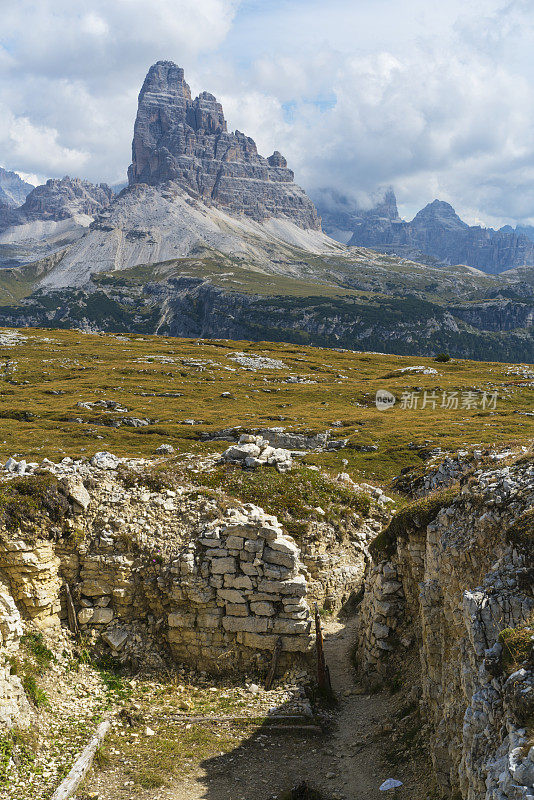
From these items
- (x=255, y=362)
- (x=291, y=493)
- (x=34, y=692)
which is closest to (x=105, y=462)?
(x=291, y=493)

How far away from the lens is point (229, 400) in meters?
94.1

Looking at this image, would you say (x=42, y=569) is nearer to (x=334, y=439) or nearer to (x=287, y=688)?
(x=287, y=688)

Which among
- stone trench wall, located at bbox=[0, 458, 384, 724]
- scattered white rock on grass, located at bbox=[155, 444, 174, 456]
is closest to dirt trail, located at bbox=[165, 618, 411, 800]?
stone trench wall, located at bbox=[0, 458, 384, 724]

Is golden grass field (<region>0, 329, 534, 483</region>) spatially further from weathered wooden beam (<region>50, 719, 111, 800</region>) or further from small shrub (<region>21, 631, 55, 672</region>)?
weathered wooden beam (<region>50, 719, 111, 800</region>)

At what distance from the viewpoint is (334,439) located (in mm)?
62562

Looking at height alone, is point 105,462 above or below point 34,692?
above

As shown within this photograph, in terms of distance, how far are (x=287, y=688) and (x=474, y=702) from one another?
43.3ft

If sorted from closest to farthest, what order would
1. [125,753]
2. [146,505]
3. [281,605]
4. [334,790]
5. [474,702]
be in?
[474,702]
[334,790]
[125,753]
[281,605]
[146,505]

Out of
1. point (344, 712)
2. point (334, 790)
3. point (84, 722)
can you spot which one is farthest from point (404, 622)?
point (84, 722)

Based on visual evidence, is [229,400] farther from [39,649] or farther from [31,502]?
[39,649]

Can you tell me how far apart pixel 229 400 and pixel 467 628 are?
81.7 metres

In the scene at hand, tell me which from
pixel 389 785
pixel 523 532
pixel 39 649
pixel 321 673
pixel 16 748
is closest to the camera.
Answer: pixel 523 532

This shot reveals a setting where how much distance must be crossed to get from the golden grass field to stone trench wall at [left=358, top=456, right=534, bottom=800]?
9196mm

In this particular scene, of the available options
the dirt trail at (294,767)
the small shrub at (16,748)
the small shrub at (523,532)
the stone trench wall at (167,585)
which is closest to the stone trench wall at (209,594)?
the stone trench wall at (167,585)
